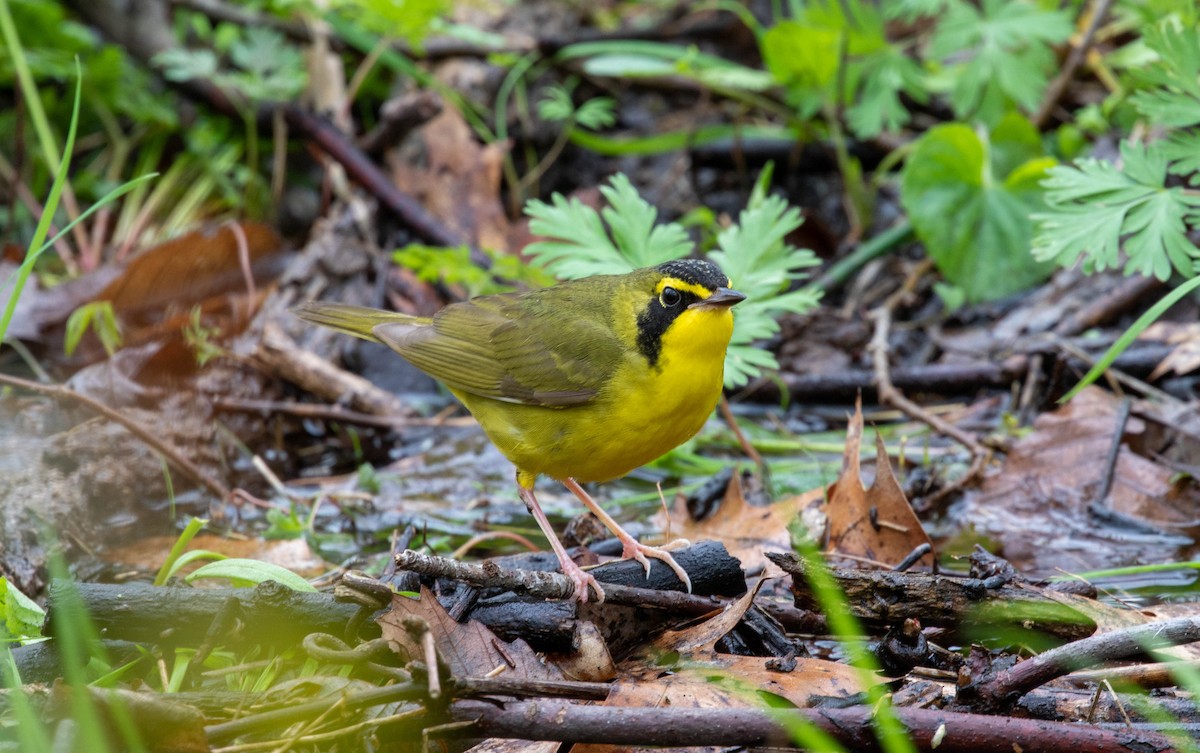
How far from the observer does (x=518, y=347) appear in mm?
4590

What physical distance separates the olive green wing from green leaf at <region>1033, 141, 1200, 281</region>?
179 cm

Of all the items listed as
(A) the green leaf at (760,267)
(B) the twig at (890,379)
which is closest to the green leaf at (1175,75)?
(A) the green leaf at (760,267)

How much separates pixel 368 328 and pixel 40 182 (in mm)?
4238

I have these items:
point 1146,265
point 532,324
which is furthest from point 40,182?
point 1146,265

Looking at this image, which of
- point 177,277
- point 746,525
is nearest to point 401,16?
point 177,277

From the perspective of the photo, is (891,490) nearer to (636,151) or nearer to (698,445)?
(698,445)

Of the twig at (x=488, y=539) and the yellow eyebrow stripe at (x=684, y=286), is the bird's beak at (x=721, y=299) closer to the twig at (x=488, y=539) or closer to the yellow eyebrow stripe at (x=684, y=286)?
the yellow eyebrow stripe at (x=684, y=286)

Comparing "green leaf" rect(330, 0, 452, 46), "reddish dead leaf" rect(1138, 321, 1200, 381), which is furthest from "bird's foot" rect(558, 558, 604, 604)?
"green leaf" rect(330, 0, 452, 46)

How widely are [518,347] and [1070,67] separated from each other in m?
4.78

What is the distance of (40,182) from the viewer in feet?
25.8

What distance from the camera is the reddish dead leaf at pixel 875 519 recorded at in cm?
402

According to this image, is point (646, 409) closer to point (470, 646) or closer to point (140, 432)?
point (470, 646)

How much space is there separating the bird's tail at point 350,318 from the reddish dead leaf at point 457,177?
2.58 m

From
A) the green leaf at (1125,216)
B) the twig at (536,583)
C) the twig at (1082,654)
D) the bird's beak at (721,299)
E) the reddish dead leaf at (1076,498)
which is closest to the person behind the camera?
the twig at (1082,654)
